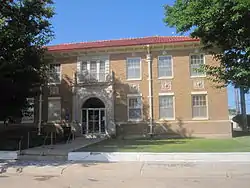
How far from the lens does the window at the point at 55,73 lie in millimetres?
28812

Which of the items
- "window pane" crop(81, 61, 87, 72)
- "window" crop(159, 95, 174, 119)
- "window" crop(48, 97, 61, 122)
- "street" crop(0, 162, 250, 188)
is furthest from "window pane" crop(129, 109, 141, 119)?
"street" crop(0, 162, 250, 188)

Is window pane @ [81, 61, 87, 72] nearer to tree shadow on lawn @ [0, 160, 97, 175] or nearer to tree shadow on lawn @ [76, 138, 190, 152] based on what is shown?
tree shadow on lawn @ [76, 138, 190, 152]

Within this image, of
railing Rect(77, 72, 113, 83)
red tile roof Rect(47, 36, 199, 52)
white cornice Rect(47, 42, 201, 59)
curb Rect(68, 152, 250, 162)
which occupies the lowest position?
curb Rect(68, 152, 250, 162)

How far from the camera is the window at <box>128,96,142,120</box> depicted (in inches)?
1065

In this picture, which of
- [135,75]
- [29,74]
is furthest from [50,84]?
[29,74]

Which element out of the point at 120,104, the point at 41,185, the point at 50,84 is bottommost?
the point at 41,185

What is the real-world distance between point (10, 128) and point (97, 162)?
54.5ft

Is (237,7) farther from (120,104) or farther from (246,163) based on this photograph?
(120,104)

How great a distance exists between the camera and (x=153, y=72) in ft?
88.9

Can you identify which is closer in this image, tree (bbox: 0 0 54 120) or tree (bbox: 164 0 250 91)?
tree (bbox: 164 0 250 91)

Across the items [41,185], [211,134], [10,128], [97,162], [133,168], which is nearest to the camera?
[41,185]

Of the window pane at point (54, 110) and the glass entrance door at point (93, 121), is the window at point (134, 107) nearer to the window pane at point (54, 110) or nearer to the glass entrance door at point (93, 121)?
the glass entrance door at point (93, 121)

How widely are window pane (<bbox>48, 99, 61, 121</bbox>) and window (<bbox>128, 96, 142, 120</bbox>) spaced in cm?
597

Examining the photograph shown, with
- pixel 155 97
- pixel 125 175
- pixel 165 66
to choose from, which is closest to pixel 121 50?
pixel 165 66
